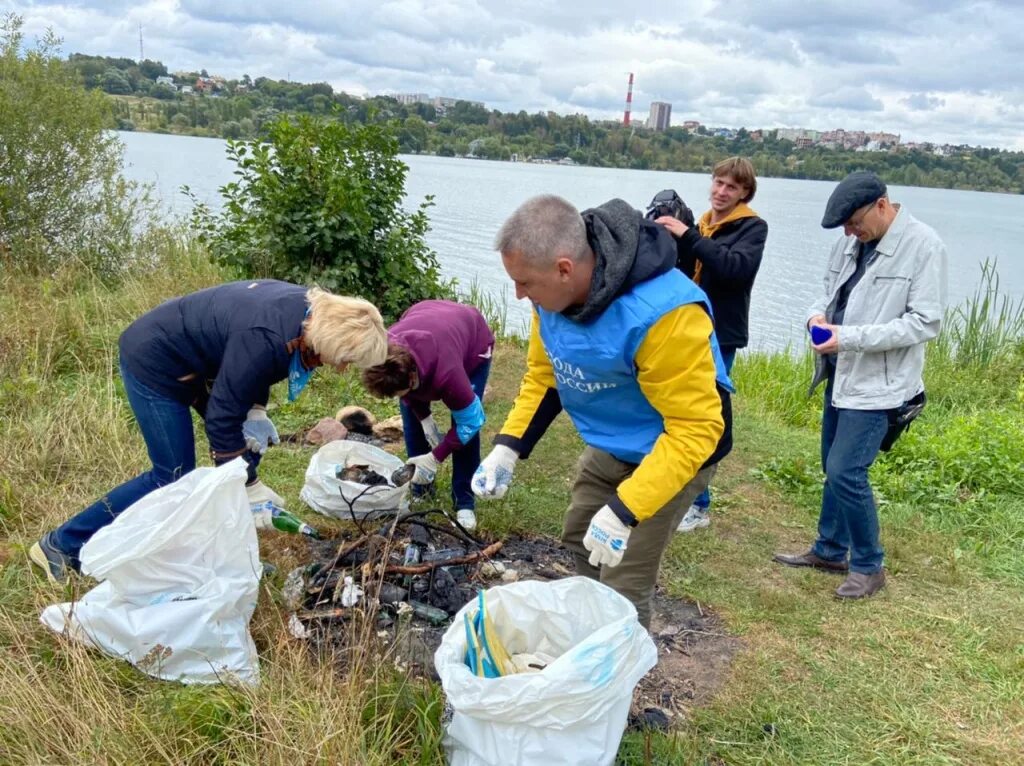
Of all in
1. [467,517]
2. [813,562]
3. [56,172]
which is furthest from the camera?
[56,172]

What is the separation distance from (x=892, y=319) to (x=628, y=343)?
5.36ft

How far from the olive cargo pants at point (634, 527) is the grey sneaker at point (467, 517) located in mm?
1219

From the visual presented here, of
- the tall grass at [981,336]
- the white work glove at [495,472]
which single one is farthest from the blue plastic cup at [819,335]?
the tall grass at [981,336]

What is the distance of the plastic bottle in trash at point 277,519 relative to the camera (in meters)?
3.42

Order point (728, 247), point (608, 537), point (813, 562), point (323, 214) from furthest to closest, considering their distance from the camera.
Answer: point (323, 214) → point (813, 562) → point (728, 247) → point (608, 537)

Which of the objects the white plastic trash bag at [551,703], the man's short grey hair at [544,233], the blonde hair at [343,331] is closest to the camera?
the white plastic trash bag at [551,703]

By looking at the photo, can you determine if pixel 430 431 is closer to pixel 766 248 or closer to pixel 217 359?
pixel 217 359

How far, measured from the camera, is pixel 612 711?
201cm

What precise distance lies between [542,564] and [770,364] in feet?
16.4

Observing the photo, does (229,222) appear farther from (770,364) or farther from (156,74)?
(156,74)

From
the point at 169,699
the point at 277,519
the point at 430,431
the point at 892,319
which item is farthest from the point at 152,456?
the point at 892,319

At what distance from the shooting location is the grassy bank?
85.0 inches

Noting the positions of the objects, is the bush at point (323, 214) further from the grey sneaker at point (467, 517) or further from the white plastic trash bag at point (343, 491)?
the grey sneaker at point (467, 517)

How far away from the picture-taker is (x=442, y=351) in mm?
3463
